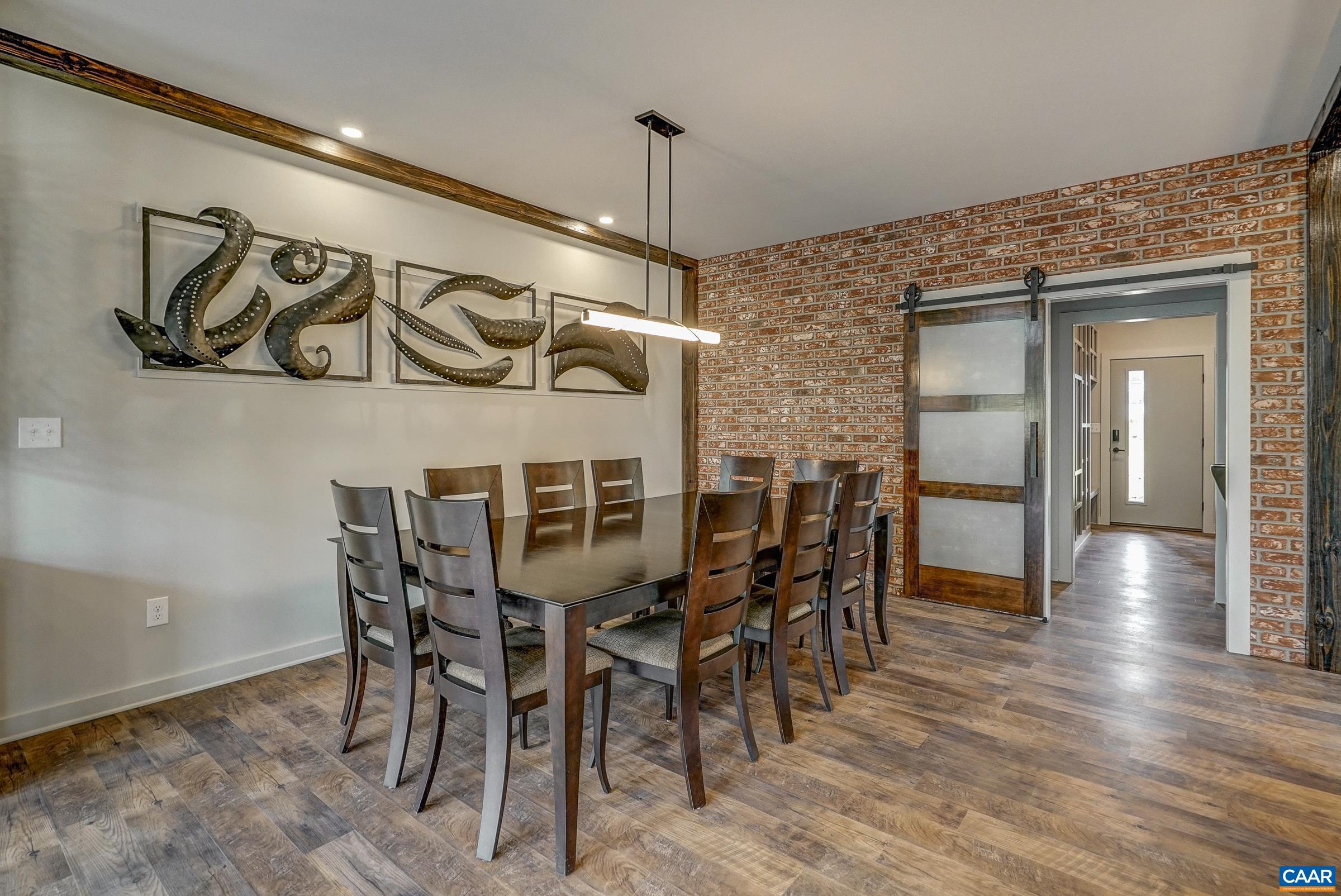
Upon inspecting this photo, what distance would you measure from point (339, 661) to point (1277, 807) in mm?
3861

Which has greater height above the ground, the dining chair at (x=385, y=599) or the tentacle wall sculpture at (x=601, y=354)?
the tentacle wall sculpture at (x=601, y=354)

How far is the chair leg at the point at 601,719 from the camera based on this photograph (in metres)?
2.09

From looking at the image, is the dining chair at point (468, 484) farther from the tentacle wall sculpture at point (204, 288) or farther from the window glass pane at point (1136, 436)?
the window glass pane at point (1136, 436)

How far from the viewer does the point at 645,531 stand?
2822mm

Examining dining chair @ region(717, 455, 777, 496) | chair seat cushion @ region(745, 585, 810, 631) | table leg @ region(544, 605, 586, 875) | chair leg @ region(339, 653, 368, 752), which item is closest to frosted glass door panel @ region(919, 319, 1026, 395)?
dining chair @ region(717, 455, 777, 496)

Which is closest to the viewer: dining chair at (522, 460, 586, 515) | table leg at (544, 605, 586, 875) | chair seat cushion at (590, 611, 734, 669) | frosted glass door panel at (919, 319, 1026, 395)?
table leg at (544, 605, 586, 875)

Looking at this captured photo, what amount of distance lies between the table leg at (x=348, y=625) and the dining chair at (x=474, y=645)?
601 mm

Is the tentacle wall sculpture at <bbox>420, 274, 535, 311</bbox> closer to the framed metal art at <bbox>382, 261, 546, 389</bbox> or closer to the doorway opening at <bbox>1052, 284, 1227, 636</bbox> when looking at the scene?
the framed metal art at <bbox>382, 261, 546, 389</bbox>

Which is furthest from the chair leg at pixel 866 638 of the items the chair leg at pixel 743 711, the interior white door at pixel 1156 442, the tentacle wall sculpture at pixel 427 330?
the interior white door at pixel 1156 442

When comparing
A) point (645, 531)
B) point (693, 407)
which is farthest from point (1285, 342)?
point (693, 407)

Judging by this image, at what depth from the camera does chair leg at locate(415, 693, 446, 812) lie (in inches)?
79.8

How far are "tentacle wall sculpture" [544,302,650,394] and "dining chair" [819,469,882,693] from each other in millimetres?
2232

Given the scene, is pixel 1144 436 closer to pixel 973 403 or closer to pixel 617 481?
pixel 973 403

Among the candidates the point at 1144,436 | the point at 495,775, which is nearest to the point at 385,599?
the point at 495,775
